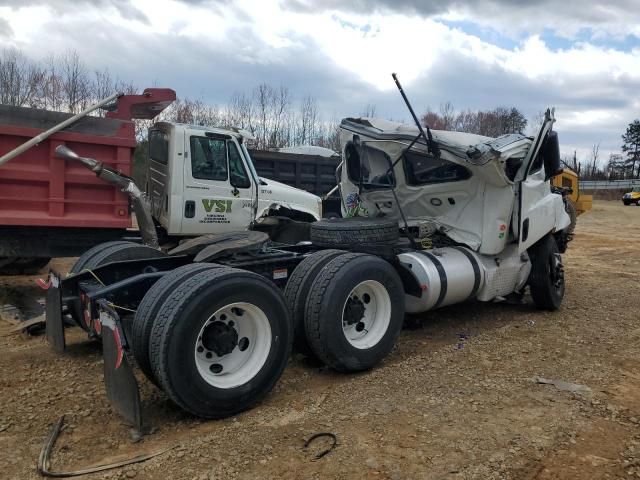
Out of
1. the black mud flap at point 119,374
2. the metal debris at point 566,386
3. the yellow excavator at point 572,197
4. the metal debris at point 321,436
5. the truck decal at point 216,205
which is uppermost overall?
the yellow excavator at point 572,197

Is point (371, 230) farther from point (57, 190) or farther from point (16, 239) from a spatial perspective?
point (16, 239)

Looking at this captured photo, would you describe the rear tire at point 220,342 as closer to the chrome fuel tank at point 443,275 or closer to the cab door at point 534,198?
the chrome fuel tank at point 443,275

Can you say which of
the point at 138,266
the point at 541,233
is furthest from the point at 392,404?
the point at 541,233

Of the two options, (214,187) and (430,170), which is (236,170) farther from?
(430,170)

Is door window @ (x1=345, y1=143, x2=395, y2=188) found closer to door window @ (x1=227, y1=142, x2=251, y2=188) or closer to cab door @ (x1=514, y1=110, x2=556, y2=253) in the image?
cab door @ (x1=514, y1=110, x2=556, y2=253)

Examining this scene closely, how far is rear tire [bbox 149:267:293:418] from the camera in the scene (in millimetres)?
3631

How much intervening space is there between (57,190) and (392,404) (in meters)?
4.79

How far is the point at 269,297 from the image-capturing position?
409cm

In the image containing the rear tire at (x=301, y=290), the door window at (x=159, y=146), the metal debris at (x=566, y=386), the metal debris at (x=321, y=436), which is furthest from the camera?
the door window at (x=159, y=146)

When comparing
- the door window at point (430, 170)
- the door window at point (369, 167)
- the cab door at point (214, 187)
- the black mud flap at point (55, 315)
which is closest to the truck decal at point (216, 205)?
the cab door at point (214, 187)

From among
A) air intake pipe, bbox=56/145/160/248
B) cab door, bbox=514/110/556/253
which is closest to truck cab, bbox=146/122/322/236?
air intake pipe, bbox=56/145/160/248

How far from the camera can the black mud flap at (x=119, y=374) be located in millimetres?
3500

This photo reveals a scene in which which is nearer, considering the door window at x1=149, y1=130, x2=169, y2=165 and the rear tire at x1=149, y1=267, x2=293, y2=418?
the rear tire at x1=149, y1=267, x2=293, y2=418

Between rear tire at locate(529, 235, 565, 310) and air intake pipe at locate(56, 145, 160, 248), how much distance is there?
16.0 ft
